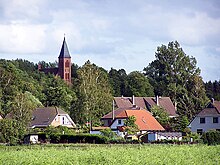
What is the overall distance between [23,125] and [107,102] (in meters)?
19.4

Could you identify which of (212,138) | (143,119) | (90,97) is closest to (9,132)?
(90,97)

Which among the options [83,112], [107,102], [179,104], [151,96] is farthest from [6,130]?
[151,96]

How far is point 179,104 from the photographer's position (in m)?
101

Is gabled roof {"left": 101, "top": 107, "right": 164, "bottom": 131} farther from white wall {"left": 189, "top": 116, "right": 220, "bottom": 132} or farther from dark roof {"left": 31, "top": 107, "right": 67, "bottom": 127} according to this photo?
dark roof {"left": 31, "top": 107, "right": 67, "bottom": 127}

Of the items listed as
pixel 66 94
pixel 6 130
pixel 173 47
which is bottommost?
pixel 6 130

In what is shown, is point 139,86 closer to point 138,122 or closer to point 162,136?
point 138,122

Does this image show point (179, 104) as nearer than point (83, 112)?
No

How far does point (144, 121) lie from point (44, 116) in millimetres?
16086

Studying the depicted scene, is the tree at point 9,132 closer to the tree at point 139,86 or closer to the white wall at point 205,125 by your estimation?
the white wall at point 205,125

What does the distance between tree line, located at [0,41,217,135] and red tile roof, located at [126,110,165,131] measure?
233 inches

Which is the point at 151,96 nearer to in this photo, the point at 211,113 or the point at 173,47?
the point at 173,47

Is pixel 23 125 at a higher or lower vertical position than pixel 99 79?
lower

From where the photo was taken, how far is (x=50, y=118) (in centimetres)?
8225

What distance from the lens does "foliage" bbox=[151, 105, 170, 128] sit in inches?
3346
